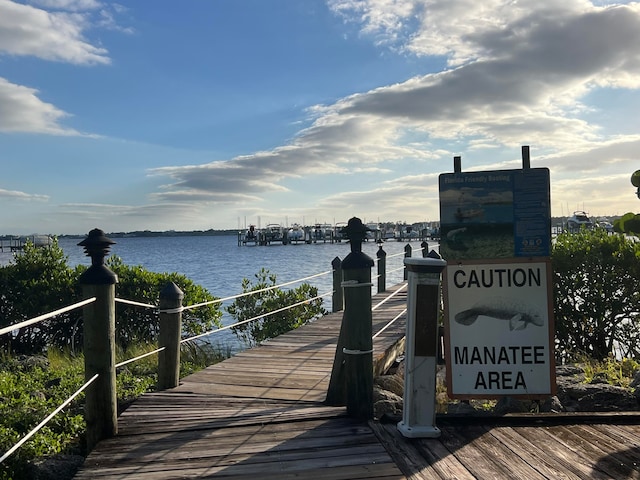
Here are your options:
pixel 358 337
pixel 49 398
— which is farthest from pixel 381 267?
pixel 358 337

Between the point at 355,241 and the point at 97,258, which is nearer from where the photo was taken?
the point at 97,258

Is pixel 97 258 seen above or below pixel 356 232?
below

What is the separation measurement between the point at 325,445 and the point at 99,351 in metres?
1.74

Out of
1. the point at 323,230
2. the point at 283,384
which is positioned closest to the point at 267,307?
the point at 283,384

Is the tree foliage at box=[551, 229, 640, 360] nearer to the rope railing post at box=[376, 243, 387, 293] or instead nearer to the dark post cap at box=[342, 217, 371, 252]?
the dark post cap at box=[342, 217, 371, 252]

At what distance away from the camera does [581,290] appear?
834cm

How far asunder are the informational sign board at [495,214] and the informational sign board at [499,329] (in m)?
0.13

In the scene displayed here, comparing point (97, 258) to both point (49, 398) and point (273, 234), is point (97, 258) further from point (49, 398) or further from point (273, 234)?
point (273, 234)

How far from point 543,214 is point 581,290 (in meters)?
4.14

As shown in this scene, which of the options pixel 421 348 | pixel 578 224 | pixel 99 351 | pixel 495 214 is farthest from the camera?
pixel 578 224

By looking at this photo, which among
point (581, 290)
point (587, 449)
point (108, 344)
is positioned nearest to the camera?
point (587, 449)

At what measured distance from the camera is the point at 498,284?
4.68 metres

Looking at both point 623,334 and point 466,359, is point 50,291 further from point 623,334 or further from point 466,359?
point 623,334

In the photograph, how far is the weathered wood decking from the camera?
3.26 m
